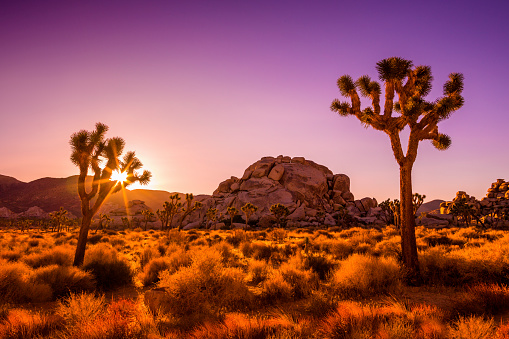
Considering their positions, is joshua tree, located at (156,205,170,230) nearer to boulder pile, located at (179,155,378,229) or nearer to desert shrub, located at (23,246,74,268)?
boulder pile, located at (179,155,378,229)

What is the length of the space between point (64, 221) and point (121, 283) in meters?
Result: 51.1

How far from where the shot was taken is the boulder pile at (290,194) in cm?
7331

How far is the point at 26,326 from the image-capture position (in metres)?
5.02

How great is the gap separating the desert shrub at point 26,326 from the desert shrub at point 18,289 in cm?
250

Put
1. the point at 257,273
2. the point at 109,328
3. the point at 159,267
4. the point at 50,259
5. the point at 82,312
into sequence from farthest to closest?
the point at 50,259, the point at 159,267, the point at 257,273, the point at 82,312, the point at 109,328

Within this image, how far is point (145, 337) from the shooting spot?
4750 millimetres

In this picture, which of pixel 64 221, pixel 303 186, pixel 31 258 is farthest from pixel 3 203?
pixel 31 258

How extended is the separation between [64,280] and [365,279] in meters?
8.71

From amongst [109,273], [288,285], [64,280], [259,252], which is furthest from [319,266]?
[64,280]

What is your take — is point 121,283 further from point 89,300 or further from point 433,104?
point 433,104

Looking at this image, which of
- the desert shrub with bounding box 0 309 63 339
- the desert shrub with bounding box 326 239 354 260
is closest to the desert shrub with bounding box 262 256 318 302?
the desert shrub with bounding box 0 309 63 339

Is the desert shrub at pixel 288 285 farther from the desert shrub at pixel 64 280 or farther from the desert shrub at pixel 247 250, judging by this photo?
the desert shrub at pixel 247 250

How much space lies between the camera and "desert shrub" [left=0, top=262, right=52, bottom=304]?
7.35 metres

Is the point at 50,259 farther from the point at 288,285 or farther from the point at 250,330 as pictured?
the point at 250,330
